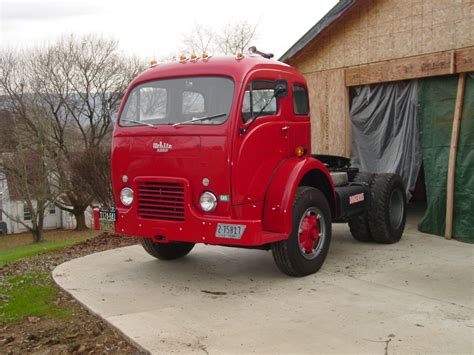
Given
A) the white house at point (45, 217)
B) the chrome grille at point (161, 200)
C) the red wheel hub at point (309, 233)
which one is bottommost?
the white house at point (45, 217)

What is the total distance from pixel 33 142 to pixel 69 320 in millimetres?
26403

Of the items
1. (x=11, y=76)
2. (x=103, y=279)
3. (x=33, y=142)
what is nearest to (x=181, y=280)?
(x=103, y=279)

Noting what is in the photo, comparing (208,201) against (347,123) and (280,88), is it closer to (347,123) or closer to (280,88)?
(280,88)

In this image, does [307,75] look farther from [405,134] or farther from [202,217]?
[202,217]

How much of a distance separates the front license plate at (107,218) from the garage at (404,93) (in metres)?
5.42

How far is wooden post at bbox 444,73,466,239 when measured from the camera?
27.5ft

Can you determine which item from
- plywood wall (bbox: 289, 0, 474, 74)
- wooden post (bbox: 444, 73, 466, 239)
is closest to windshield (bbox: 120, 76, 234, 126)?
wooden post (bbox: 444, 73, 466, 239)

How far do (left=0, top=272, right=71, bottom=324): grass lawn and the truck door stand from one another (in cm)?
229

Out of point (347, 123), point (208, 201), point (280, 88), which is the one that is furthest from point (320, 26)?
point (208, 201)

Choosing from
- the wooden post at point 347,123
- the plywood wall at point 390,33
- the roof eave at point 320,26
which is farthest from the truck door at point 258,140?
the wooden post at point 347,123

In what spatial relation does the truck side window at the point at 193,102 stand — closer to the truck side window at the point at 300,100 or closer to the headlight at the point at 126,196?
the headlight at the point at 126,196

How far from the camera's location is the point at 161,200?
595 centimetres

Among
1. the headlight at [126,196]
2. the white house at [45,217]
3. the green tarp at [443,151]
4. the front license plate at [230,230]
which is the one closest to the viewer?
the front license plate at [230,230]

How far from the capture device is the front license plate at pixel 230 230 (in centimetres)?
552
